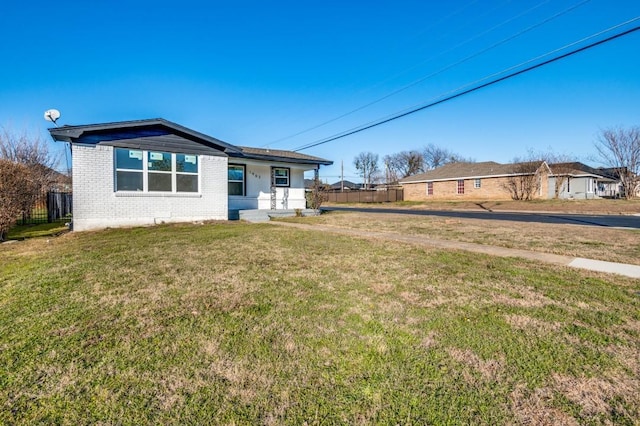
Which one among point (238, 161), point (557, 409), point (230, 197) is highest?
point (238, 161)

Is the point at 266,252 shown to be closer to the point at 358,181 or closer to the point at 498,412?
the point at 498,412

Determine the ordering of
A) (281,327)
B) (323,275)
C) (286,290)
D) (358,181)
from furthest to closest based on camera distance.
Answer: (358,181) → (323,275) → (286,290) → (281,327)

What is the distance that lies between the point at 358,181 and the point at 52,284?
2996 inches

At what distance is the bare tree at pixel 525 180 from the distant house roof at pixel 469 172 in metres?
0.22

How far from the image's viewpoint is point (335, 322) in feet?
10.4

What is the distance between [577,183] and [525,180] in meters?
9.86

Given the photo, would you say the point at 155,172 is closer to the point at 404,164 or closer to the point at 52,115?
the point at 52,115

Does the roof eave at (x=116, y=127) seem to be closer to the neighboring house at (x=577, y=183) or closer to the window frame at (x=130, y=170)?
the window frame at (x=130, y=170)

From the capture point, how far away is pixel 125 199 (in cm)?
1090

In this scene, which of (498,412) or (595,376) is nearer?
(498,412)

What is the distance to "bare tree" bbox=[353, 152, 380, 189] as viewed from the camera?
246ft

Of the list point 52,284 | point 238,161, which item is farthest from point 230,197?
point 52,284

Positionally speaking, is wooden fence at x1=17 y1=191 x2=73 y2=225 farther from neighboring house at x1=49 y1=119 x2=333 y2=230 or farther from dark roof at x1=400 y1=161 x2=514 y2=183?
dark roof at x1=400 y1=161 x2=514 y2=183

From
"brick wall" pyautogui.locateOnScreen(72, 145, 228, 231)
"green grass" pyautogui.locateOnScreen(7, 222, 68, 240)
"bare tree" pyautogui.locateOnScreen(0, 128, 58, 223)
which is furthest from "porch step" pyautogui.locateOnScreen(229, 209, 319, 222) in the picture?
"bare tree" pyautogui.locateOnScreen(0, 128, 58, 223)
